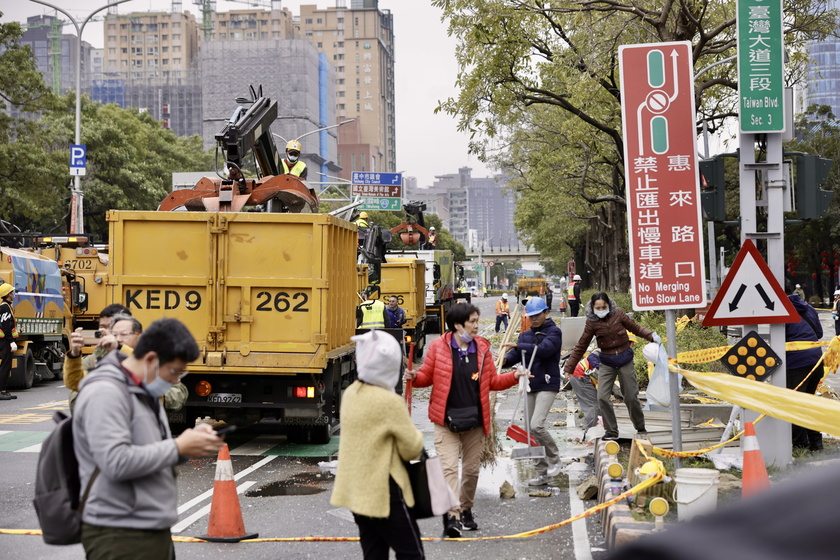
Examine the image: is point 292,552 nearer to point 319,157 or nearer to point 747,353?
point 747,353

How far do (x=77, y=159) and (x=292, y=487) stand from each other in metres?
23.9

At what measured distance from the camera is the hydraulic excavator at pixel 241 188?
42.9 feet

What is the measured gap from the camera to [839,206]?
172 ft

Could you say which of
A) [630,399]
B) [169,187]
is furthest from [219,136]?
[169,187]

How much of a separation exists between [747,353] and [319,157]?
370ft

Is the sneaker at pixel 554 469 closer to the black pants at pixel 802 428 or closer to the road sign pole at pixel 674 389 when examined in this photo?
the road sign pole at pixel 674 389

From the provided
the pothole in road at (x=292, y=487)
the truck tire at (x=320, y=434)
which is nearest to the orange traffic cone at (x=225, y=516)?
the pothole in road at (x=292, y=487)

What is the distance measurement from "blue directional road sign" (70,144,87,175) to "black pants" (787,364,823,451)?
25.5 m

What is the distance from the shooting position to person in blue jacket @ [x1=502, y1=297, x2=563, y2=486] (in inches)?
388

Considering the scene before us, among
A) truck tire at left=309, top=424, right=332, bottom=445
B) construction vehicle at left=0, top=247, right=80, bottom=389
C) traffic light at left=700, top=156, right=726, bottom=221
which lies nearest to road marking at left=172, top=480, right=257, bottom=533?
truck tire at left=309, top=424, right=332, bottom=445

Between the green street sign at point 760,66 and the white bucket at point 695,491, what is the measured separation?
326 cm

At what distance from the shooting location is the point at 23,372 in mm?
19984

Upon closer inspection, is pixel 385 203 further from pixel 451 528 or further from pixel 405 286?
pixel 451 528

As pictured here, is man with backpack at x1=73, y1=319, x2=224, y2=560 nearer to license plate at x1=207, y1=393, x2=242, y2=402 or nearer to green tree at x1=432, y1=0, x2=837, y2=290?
license plate at x1=207, y1=393, x2=242, y2=402
